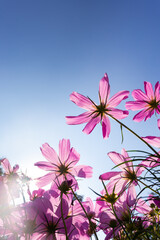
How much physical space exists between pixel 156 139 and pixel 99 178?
275 mm

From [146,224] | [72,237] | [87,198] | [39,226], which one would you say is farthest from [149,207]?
[39,226]

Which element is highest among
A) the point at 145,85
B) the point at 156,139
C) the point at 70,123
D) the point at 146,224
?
the point at 145,85

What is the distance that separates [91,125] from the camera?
1030mm

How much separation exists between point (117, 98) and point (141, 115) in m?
0.20

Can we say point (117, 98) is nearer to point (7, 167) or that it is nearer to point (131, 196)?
point (131, 196)

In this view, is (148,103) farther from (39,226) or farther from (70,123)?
(39,226)

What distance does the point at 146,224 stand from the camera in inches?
33.7

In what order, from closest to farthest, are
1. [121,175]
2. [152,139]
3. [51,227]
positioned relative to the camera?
1. [51,227]
2. [152,139]
3. [121,175]

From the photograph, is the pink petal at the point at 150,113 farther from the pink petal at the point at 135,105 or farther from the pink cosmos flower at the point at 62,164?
the pink cosmos flower at the point at 62,164

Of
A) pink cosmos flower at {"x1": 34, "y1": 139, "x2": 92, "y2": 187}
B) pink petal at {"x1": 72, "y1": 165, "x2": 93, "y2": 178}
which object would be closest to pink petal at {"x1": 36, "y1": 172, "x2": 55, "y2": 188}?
pink cosmos flower at {"x1": 34, "y1": 139, "x2": 92, "y2": 187}

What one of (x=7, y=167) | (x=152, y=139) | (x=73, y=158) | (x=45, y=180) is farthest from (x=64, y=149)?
(x=7, y=167)

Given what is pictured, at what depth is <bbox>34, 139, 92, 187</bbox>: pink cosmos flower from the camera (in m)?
0.89

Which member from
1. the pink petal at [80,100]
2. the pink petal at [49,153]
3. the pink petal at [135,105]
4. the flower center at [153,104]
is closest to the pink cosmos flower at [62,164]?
the pink petal at [49,153]

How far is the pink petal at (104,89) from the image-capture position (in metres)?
0.96
